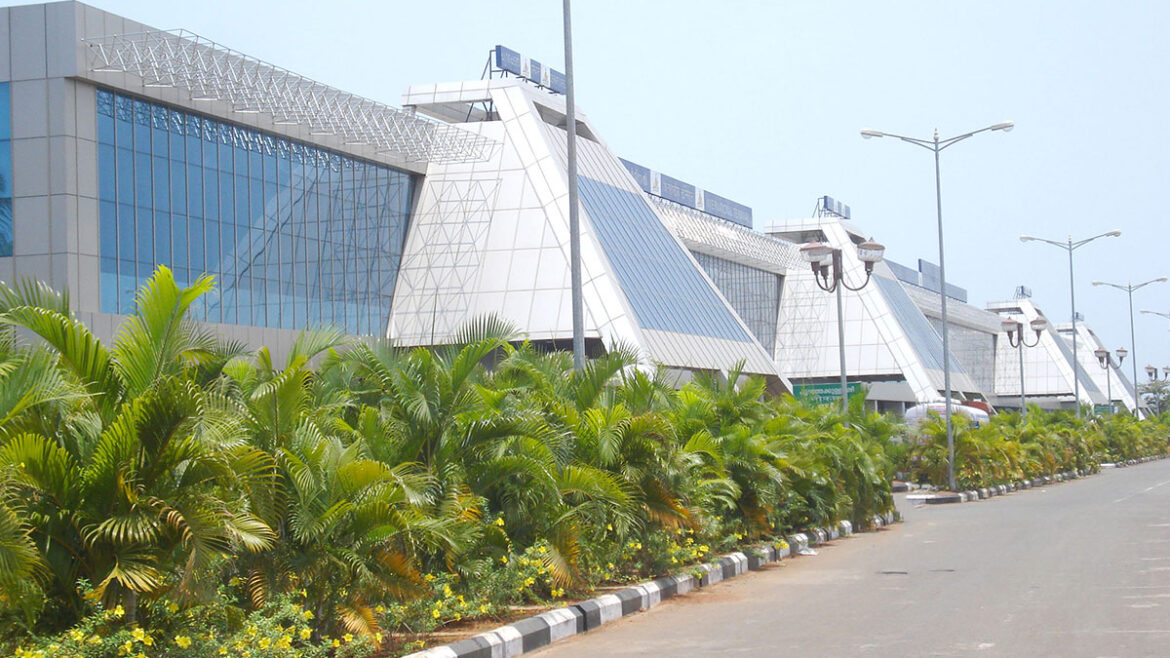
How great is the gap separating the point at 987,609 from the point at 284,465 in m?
6.51

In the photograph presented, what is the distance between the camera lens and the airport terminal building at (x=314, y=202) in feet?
95.3

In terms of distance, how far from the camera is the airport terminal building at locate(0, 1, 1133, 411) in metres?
29.0

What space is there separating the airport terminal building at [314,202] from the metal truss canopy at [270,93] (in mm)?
66

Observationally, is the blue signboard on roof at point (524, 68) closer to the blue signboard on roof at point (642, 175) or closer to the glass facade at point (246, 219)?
the glass facade at point (246, 219)

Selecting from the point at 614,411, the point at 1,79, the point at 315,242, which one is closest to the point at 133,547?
the point at 614,411

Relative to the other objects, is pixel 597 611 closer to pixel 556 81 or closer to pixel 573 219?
pixel 573 219

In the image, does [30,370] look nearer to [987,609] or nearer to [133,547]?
[133,547]

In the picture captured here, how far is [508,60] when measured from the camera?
149 ft

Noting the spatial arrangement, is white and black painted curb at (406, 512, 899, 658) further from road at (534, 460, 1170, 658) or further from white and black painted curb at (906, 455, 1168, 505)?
white and black painted curb at (906, 455, 1168, 505)

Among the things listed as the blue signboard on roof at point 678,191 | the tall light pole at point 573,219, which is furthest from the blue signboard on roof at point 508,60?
the tall light pole at point 573,219

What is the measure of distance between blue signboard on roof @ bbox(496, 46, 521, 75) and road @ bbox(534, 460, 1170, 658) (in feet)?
92.5

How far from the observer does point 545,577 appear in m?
11.9

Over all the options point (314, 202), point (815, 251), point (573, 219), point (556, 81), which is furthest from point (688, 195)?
point (573, 219)

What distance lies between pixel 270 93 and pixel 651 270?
1478cm
